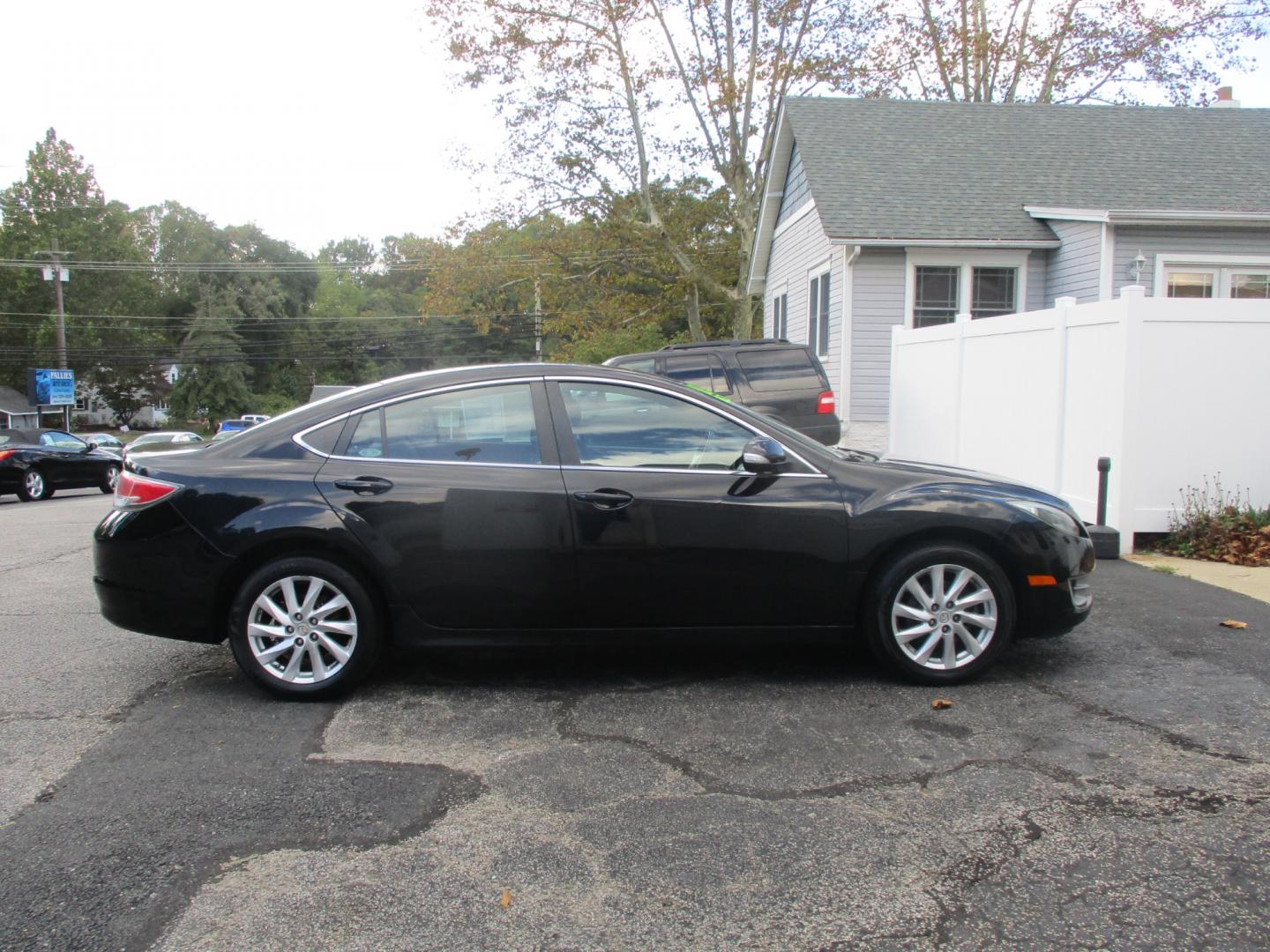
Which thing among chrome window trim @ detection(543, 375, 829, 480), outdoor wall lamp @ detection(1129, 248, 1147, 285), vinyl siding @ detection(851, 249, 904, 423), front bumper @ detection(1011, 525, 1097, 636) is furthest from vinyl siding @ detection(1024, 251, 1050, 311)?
chrome window trim @ detection(543, 375, 829, 480)

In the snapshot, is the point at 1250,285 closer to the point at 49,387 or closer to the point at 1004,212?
the point at 1004,212

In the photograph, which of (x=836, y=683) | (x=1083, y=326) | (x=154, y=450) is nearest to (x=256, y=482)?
(x=154, y=450)

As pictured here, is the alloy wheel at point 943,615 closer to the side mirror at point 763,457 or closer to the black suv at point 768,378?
the side mirror at point 763,457

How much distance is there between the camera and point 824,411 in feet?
38.5

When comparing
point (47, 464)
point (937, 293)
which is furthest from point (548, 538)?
point (47, 464)

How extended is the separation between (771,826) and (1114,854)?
1060mm

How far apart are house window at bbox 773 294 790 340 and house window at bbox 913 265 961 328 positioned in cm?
551

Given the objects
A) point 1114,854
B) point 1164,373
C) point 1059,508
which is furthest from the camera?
point 1164,373

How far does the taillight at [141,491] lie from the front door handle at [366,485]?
31.1 inches

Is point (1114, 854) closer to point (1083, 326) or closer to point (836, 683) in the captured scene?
point (836, 683)

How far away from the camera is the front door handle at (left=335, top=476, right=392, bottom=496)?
4.54 meters

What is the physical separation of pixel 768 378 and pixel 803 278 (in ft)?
25.5

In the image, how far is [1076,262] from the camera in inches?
570

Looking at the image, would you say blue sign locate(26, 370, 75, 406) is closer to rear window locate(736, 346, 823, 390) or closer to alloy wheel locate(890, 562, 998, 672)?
rear window locate(736, 346, 823, 390)
